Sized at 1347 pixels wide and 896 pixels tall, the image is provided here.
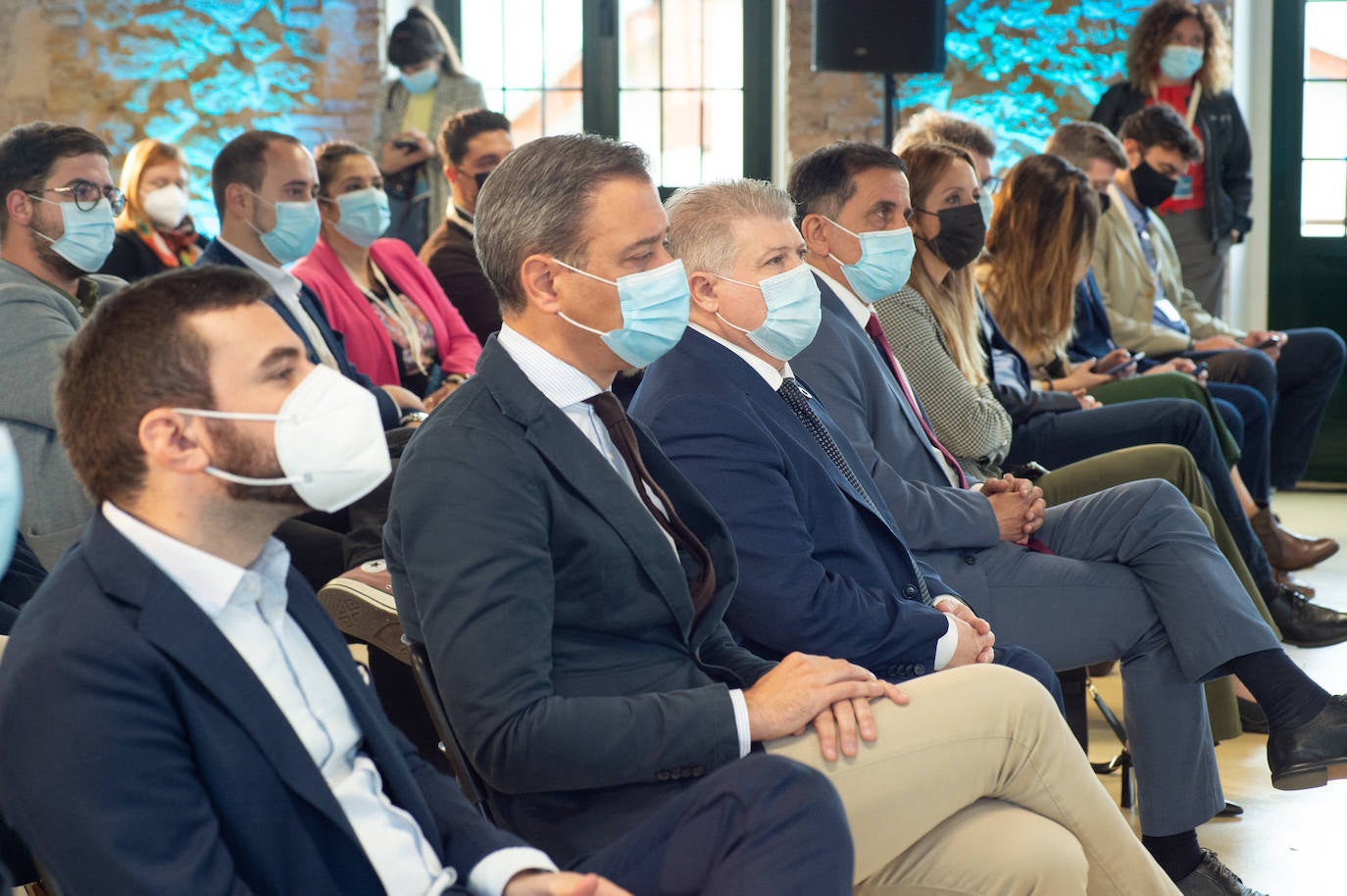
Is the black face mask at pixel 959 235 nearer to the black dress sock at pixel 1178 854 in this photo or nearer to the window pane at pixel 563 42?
the black dress sock at pixel 1178 854

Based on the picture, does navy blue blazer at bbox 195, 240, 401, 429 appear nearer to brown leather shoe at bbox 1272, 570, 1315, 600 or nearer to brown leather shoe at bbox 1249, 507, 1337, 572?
brown leather shoe at bbox 1272, 570, 1315, 600

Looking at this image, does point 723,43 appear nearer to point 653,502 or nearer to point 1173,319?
point 1173,319

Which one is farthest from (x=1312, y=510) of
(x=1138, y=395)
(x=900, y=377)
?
(x=900, y=377)

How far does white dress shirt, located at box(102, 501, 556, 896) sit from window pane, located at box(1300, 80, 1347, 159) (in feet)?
20.3

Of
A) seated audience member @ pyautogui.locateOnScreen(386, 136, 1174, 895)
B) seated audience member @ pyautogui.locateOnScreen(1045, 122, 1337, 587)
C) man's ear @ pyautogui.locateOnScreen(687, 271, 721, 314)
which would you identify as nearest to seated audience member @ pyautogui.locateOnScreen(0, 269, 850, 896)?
seated audience member @ pyautogui.locateOnScreen(386, 136, 1174, 895)

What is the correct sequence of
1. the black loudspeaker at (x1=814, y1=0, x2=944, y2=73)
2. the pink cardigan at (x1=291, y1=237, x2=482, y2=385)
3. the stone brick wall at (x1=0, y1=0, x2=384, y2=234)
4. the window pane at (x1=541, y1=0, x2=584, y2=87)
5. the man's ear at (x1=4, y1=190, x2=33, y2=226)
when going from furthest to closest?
the window pane at (x1=541, y1=0, x2=584, y2=87) → the stone brick wall at (x1=0, y1=0, x2=384, y2=234) → the black loudspeaker at (x1=814, y1=0, x2=944, y2=73) → the pink cardigan at (x1=291, y1=237, x2=482, y2=385) → the man's ear at (x1=4, y1=190, x2=33, y2=226)

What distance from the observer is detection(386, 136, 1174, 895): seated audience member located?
156 cm

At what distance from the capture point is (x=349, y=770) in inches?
54.4

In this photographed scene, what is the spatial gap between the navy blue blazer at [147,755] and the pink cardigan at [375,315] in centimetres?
245

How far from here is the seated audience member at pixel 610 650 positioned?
156 cm

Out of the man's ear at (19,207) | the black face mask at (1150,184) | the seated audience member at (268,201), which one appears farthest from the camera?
the black face mask at (1150,184)

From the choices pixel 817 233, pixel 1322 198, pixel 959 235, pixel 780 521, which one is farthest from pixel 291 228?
pixel 1322 198

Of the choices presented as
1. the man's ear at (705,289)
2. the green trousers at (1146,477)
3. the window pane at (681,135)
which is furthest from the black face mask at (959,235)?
the window pane at (681,135)

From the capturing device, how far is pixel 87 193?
9.69 feet
